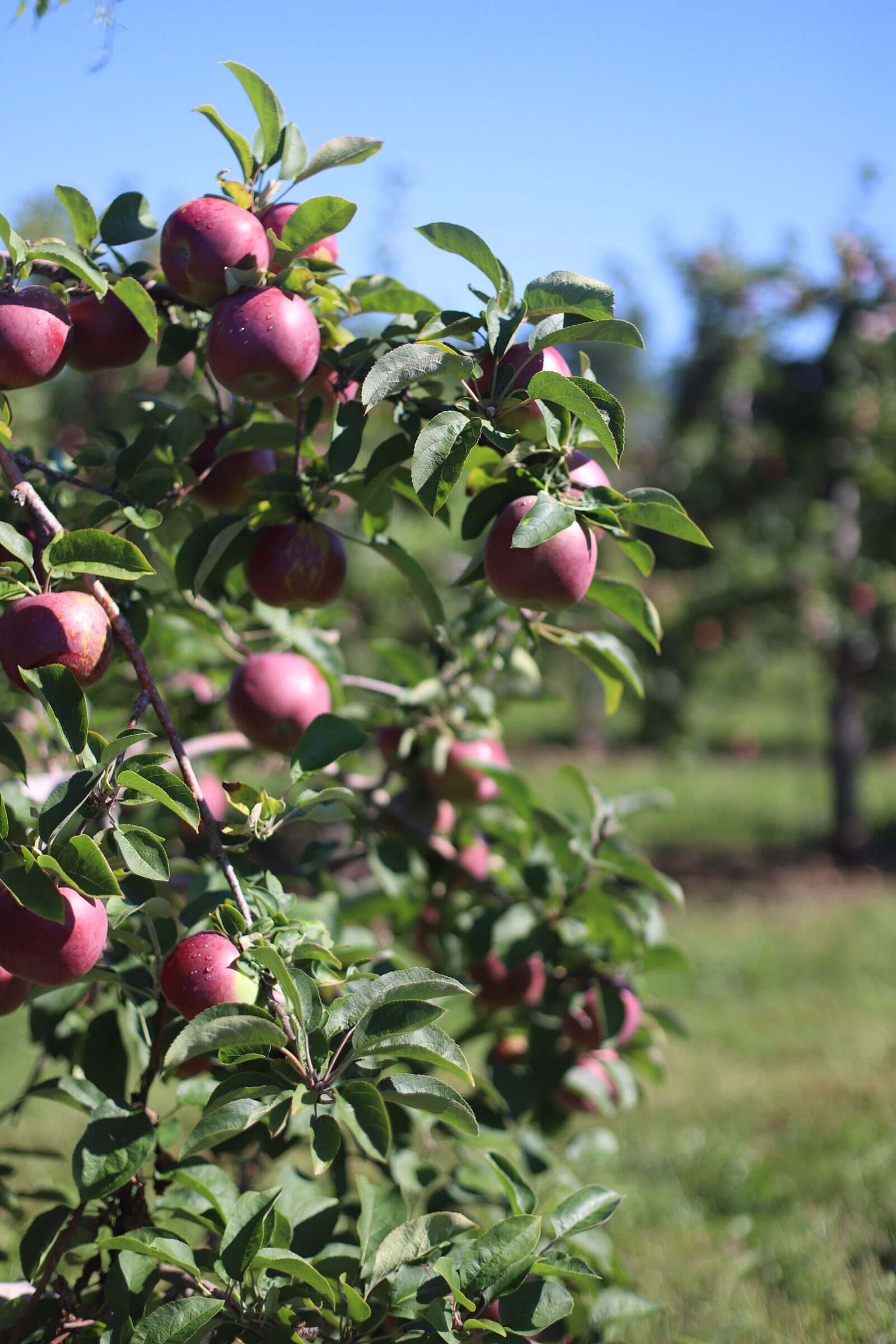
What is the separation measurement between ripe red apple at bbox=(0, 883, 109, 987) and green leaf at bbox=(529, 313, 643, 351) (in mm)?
634

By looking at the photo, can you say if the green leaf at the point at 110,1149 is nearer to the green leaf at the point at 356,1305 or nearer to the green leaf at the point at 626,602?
the green leaf at the point at 356,1305

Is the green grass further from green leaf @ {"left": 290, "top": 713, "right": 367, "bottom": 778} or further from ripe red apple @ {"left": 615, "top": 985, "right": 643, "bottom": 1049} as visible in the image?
green leaf @ {"left": 290, "top": 713, "right": 367, "bottom": 778}

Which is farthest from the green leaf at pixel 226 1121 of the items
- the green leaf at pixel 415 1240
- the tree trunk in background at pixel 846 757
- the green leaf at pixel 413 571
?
the tree trunk in background at pixel 846 757

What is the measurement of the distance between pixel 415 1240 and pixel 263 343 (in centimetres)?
83

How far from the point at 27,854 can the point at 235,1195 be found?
0.49m

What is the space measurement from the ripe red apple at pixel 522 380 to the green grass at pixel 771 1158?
48.1 inches

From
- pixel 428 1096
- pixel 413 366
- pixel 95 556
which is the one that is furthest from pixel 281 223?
pixel 428 1096

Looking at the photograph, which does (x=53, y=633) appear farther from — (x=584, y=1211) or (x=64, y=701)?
(x=584, y=1211)

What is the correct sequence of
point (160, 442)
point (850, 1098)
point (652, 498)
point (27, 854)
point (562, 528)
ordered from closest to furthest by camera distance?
point (27, 854) → point (562, 528) → point (652, 498) → point (160, 442) → point (850, 1098)

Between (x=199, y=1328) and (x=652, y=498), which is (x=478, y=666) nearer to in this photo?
(x=652, y=498)

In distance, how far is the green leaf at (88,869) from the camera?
0.84 meters

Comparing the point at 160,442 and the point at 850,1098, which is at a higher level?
the point at 160,442

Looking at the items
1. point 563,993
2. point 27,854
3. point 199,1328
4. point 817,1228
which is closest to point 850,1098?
point 817,1228

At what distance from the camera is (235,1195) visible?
1.08 meters
